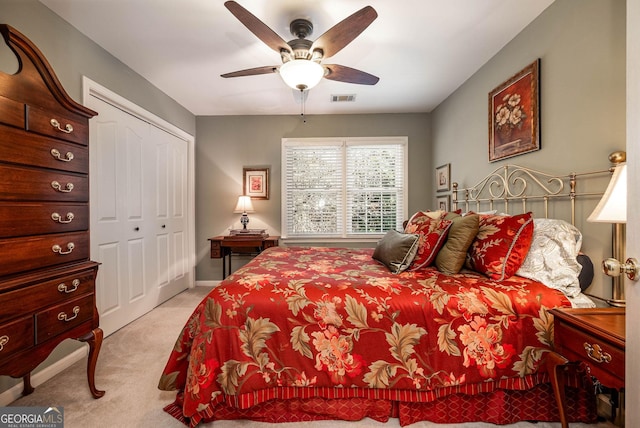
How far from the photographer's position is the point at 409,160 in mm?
4094

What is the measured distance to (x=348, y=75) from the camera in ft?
7.47

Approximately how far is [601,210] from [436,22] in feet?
5.52

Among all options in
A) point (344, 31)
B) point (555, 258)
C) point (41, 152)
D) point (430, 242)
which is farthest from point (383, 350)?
point (41, 152)

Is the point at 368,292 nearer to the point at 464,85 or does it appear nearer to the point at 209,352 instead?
the point at 209,352

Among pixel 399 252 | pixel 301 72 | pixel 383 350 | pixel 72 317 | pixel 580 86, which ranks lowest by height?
pixel 383 350

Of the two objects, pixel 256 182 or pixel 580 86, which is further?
pixel 256 182

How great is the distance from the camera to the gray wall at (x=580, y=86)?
1.47 meters

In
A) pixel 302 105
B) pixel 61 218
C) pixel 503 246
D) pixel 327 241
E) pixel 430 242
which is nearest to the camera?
pixel 61 218

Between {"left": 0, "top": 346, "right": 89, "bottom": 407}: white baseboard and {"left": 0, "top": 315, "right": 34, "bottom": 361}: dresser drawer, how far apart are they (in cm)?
81

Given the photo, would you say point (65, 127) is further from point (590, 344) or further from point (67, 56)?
point (590, 344)

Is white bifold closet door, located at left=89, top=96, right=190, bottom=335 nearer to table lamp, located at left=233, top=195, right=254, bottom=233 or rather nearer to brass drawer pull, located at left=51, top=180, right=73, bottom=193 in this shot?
table lamp, located at left=233, top=195, right=254, bottom=233

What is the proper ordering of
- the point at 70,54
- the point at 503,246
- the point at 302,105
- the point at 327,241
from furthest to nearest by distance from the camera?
1. the point at 327,241
2. the point at 302,105
3. the point at 70,54
4. the point at 503,246

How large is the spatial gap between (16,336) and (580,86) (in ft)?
10.3

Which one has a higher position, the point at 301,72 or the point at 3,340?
the point at 301,72
